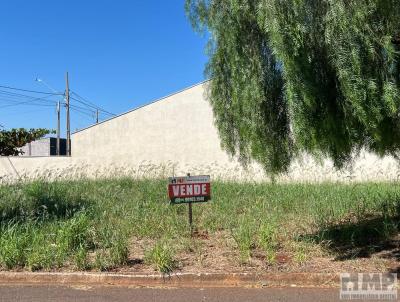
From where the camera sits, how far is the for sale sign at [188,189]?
8562 mm

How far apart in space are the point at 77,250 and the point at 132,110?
1708 centimetres

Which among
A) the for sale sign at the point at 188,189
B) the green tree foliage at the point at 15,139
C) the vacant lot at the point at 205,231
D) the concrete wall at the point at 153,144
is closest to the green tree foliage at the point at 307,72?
the vacant lot at the point at 205,231

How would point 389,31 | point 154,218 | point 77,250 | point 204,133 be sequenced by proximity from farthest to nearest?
point 204,133 → point 154,218 → point 77,250 → point 389,31

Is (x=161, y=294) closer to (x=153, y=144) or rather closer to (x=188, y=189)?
(x=188, y=189)

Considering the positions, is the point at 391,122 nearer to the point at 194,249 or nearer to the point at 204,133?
the point at 194,249

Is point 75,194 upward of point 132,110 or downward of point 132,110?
downward

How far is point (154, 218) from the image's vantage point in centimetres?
984

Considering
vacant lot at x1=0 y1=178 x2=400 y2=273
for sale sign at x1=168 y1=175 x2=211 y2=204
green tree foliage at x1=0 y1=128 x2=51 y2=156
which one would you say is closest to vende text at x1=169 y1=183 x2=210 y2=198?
for sale sign at x1=168 y1=175 x2=211 y2=204

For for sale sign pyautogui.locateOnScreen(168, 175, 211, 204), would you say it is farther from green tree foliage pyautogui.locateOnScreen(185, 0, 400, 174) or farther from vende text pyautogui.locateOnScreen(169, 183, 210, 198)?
green tree foliage pyautogui.locateOnScreen(185, 0, 400, 174)

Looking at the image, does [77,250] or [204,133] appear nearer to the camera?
[77,250]

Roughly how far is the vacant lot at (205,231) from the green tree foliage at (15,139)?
21310 mm

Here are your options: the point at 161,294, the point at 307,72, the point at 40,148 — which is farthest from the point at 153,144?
the point at 307,72

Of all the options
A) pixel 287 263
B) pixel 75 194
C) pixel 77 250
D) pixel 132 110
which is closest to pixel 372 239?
pixel 287 263

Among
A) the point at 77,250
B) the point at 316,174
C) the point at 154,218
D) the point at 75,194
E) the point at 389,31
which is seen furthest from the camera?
the point at 316,174
